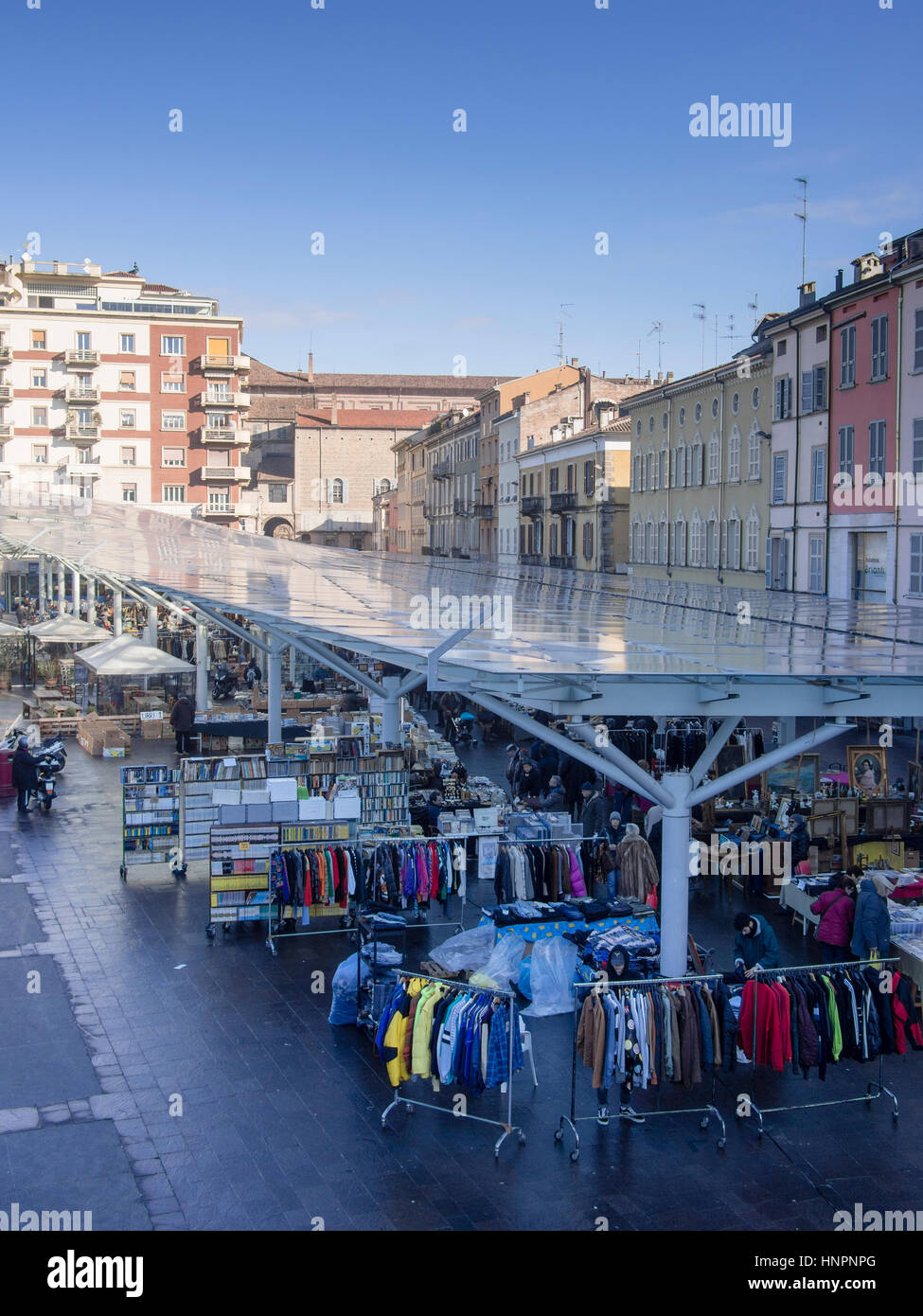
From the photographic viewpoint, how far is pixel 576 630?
1466 centimetres

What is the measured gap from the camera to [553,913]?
36.8 feet

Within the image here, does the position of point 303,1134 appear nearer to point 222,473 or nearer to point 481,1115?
point 481,1115

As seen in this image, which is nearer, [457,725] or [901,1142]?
[901,1142]

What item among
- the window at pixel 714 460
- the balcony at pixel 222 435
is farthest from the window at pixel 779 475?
the balcony at pixel 222 435

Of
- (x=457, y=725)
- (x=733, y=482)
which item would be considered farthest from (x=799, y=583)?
(x=457, y=725)

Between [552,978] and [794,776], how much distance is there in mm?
7480

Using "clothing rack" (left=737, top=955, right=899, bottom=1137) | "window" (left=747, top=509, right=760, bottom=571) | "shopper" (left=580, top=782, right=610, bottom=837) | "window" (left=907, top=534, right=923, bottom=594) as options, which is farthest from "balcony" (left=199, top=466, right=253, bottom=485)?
"clothing rack" (left=737, top=955, right=899, bottom=1137)

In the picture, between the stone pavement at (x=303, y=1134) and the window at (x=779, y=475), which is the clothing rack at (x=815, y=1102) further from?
the window at (x=779, y=475)

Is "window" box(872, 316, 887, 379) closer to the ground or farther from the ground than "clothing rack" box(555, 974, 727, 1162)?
farther from the ground

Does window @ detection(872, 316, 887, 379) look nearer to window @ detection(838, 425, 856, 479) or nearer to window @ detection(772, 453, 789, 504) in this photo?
window @ detection(838, 425, 856, 479)

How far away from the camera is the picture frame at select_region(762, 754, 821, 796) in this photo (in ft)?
55.4

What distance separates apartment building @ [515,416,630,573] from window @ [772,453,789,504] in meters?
12.7

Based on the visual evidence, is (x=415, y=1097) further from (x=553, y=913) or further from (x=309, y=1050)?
(x=553, y=913)
